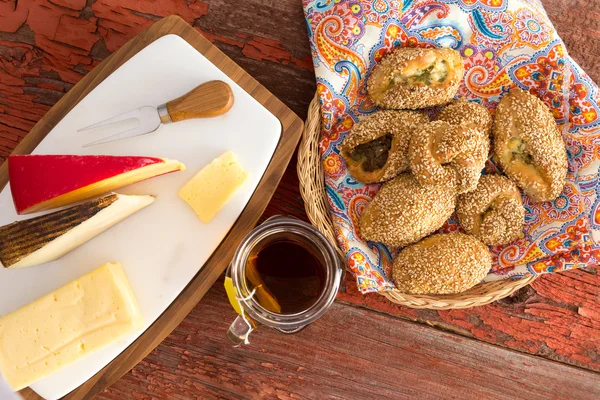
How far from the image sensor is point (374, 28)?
3.64 feet

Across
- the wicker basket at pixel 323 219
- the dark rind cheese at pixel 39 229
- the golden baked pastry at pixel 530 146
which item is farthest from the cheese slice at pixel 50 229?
the golden baked pastry at pixel 530 146

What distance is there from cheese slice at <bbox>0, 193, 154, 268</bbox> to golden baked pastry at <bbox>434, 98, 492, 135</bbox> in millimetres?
745

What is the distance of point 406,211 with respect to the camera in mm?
1058

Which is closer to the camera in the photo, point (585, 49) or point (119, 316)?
point (119, 316)

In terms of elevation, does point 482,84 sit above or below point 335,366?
above

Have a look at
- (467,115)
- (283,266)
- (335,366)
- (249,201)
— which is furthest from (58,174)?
(467,115)

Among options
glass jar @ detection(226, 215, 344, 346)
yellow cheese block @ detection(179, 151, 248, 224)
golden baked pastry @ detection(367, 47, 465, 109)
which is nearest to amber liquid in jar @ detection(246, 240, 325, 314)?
glass jar @ detection(226, 215, 344, 346)

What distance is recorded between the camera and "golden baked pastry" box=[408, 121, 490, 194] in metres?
1.03

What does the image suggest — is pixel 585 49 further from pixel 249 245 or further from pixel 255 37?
pixel 249 245

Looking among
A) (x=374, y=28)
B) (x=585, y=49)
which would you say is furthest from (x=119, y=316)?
(x=585, y=49)

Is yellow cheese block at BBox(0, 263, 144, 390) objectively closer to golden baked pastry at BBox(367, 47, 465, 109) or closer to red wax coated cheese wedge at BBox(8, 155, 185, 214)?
red wax coated cheese wedge at BBox(8, 155, 185, 214)

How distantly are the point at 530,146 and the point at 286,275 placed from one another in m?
0.61

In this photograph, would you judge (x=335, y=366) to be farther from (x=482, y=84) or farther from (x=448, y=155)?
(x=482, y=84)

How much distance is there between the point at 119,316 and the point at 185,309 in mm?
144
